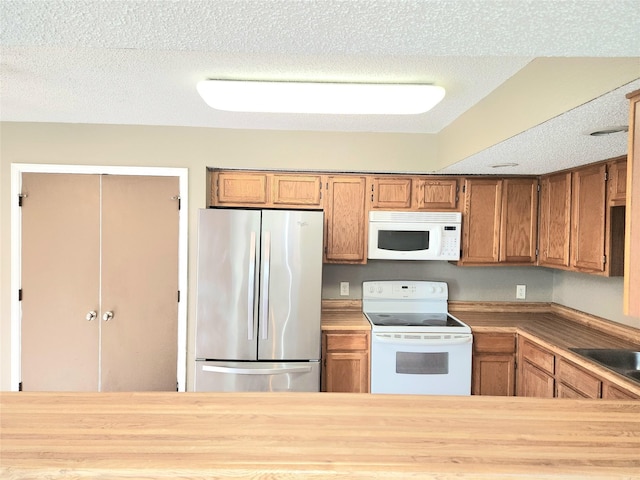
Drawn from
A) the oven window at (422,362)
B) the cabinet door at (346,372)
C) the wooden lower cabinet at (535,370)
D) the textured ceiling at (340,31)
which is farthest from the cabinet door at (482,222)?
the textured ceiling at (340,31)

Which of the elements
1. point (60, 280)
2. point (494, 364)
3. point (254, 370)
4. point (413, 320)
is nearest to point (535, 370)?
point (494, 364)

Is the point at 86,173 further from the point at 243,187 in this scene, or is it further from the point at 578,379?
the point at 578,379

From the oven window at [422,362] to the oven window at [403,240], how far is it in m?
0.82

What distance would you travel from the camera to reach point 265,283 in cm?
253

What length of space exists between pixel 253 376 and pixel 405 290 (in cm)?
152

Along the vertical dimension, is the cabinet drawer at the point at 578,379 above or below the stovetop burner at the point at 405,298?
below

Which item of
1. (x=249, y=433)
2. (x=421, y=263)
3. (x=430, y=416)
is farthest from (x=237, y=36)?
(x=421, y=263)

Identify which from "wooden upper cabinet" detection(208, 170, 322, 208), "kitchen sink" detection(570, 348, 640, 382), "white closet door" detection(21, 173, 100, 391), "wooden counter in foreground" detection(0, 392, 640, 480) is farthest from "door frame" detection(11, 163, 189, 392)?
"kitchen sink" detection(570, 348, 640, 382)

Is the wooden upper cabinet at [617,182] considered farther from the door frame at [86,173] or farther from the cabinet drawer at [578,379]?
the door frame at [86,173]

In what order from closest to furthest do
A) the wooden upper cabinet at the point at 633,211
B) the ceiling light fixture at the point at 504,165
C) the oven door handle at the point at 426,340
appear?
1. the wooden upper cabinet at the point at 633,211
2. the ceiling light fixture at the point at 504,165
3. the oven door handle at the point at 426,340

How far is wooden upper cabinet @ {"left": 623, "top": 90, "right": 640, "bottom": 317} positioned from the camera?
1146 millimetres

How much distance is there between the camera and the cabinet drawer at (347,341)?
2684 mm

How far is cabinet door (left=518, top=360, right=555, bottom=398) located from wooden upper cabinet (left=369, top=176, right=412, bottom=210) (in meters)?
1.48

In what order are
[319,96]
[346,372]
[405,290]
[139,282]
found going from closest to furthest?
[319,96], [346,372], [139,282], [405,290]
